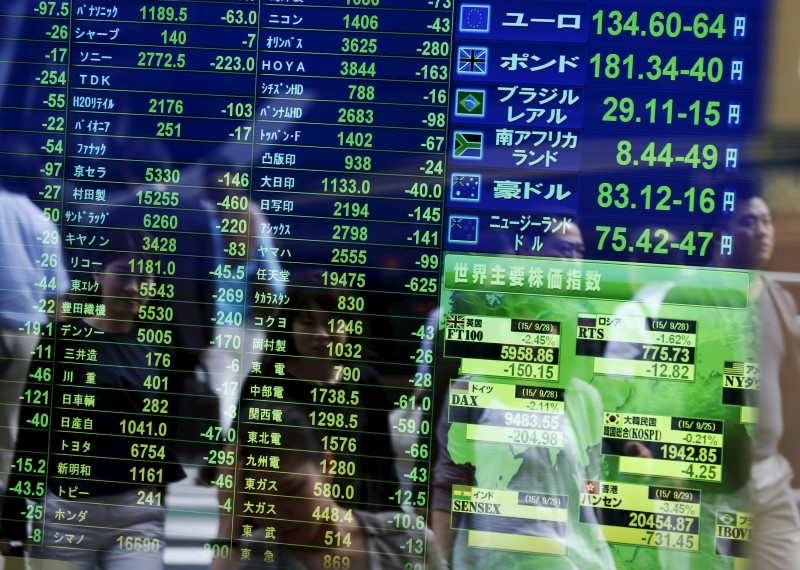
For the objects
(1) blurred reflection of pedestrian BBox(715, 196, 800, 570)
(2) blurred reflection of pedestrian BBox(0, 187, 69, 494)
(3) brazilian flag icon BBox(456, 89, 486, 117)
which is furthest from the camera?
(2) blurred reflection of pedestrian BBox(0, 187, 69, 494)

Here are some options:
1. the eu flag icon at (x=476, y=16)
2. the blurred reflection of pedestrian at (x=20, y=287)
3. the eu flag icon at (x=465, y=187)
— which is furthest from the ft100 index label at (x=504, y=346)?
the blurred reflection of pedestrian at (x=20, y=287)

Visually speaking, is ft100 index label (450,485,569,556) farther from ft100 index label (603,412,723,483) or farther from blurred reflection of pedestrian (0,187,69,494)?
blurred reflection of pedestrian (0,187,69,494)

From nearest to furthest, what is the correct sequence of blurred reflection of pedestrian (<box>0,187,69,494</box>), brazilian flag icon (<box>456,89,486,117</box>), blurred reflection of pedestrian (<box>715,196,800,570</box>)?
blurred reflection of pedestrian (<box>715,196,800,570</box>) → brazilian flag icon (<box>456,89,486,117</box>) → blurred reflection of pedestrian (<box>0,187,69,494</box>)

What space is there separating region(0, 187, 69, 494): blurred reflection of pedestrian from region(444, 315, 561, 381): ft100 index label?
947 mm

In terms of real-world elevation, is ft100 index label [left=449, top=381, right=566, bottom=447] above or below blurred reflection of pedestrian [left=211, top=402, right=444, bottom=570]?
above

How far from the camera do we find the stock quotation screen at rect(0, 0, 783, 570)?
2072mm

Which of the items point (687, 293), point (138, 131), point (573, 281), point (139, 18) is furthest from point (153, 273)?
point (687, 293)

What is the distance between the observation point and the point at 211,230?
87.2 inches

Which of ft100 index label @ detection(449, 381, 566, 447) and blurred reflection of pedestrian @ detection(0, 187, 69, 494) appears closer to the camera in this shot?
ft100 index label @ detection(449, 381, 566, 447)

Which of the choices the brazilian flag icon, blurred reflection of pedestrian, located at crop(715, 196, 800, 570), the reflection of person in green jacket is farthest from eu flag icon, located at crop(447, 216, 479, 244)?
blurred reflection of pedestrian, located at crop(715, 196, 800, 570)

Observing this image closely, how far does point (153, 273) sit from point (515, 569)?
42.4 inches

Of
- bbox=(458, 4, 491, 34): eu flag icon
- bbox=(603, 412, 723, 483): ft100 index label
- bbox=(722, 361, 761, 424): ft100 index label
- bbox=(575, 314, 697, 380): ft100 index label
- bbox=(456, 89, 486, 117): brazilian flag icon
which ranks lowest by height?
bbox=(603, 412, 723, 483): ft100 index label

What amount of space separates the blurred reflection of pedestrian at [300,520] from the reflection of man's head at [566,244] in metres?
0.67

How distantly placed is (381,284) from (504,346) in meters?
0.31
